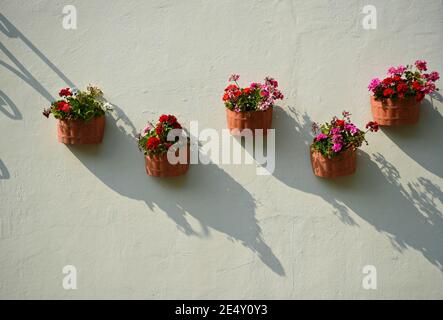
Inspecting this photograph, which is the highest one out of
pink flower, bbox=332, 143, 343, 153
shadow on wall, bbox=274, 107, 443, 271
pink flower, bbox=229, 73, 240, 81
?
pink flower, bbox=229, 73, 240, 81

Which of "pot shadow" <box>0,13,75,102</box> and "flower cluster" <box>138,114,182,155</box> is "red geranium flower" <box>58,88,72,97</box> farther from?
"flower cluster" <box>138,114,182,155</box>

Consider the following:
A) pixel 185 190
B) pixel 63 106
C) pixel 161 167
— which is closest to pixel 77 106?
pixel 63 106

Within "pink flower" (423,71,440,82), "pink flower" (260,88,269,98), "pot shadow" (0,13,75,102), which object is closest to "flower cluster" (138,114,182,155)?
"pink flower" (260,88,269,98)

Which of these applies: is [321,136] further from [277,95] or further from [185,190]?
[185,190]

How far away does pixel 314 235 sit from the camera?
3525 millimetres

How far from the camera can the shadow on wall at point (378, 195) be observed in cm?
349

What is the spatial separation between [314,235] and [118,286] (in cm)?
164

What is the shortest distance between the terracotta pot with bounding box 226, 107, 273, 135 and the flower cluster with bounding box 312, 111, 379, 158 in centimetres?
41

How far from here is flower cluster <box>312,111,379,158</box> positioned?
3201 mm

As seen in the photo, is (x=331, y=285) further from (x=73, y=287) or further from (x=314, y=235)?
Answer: (x=73, y=287)

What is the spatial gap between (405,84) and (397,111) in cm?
20

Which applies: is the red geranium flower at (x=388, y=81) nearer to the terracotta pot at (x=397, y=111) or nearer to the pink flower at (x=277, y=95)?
the terracotta pot at (x=397, y=111)

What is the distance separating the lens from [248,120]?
3.27 meters

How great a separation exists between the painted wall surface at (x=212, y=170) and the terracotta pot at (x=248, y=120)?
19 cm
